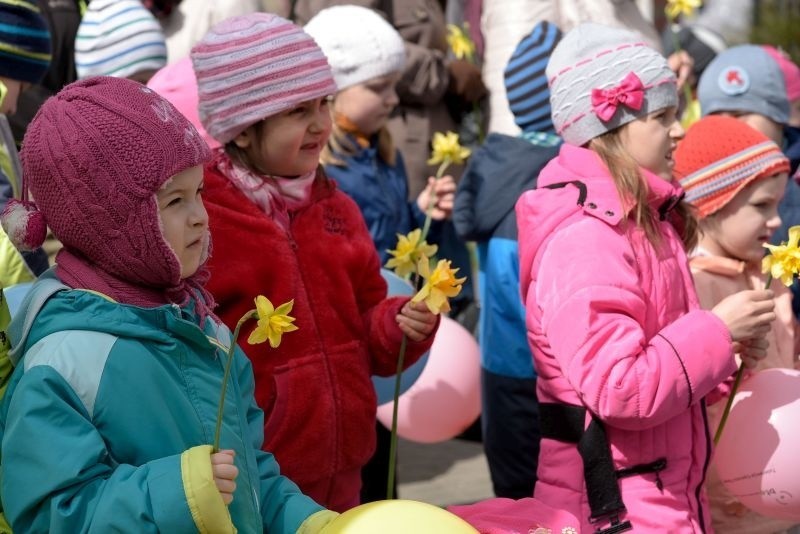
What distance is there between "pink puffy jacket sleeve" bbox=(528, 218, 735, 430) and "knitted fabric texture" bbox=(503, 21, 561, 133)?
1.61 metres

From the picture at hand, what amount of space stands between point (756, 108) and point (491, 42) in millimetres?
1294

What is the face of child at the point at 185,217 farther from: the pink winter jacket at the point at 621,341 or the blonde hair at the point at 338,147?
the blonde hair at the point at 338,147

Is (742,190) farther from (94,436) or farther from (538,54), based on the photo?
(94,436)

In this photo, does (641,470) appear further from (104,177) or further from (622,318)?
(104,177)

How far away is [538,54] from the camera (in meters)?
4.88

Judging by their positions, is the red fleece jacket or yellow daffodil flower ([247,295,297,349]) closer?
yellow daffodil flower ([247,295,297,349])

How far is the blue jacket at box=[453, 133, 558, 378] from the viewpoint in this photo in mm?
4500

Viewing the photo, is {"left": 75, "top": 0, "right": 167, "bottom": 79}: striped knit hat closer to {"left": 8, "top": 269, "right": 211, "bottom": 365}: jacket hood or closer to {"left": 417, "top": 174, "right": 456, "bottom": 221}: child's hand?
{"left": 417, "top": 174, "right": 456, "bottom": 221}: child's hand

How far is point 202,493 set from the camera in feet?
7.36

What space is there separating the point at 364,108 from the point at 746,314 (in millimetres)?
2165

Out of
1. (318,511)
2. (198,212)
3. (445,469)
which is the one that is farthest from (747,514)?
(445,469)

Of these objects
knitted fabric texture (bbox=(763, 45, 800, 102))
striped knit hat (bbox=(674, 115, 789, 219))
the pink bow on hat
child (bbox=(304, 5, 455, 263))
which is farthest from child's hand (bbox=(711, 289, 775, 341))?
knitted fabric texture (bbox=(763, 45, 800, 102))

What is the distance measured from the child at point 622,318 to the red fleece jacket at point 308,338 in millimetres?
408

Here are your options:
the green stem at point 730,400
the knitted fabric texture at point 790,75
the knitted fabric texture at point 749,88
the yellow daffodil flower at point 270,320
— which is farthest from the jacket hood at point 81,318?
the knitted fabric texture at point 790,75
